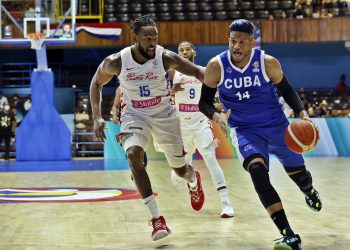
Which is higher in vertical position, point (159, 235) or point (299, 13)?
point (299, 13)

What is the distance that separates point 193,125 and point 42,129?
41.0ft

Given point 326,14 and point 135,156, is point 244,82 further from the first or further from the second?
point 326,14

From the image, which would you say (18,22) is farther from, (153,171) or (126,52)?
(126,52)

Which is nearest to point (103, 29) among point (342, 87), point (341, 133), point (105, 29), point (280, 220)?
point (105, 29)

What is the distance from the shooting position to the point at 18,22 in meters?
18.8

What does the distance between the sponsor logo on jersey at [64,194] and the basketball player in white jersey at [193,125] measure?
126 cm

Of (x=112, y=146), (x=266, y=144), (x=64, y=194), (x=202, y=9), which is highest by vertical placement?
(x=202, y=9)

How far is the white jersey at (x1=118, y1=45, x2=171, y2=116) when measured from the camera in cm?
604

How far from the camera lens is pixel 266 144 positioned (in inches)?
216

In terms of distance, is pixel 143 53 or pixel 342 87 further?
pixel 342 87

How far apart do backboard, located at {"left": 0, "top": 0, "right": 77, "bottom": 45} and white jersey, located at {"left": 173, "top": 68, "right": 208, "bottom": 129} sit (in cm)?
1028

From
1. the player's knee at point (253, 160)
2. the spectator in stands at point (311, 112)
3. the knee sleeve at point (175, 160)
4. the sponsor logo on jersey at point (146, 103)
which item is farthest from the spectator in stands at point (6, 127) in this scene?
the player's knee at point (253, 160)

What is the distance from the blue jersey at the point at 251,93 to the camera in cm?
543

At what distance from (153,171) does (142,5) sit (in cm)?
1437
